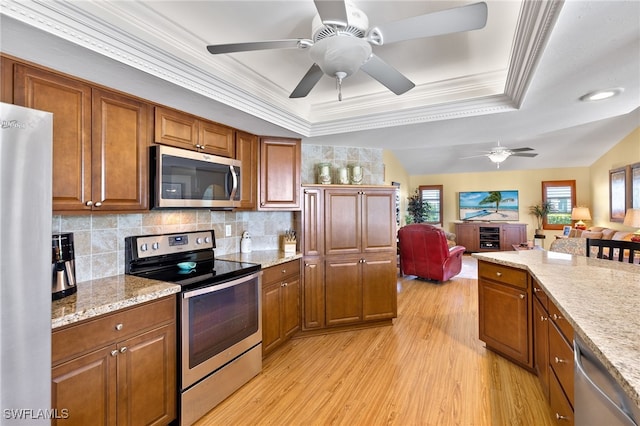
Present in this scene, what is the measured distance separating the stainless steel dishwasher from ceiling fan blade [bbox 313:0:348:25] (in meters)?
1.57

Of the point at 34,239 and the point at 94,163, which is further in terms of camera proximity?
the point at 94,163

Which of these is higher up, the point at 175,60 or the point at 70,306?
the point at 175,60

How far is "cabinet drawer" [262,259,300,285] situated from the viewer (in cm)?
256

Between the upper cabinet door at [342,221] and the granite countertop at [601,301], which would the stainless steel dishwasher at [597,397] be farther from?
the upper cabinet door at [342,221]

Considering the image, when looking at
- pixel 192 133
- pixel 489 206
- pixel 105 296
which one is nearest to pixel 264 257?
pixel 192 133

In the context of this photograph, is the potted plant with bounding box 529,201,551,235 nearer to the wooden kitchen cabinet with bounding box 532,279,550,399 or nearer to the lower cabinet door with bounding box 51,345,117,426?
the wooden kitchen cabinet with bounding box 532,279,550,399

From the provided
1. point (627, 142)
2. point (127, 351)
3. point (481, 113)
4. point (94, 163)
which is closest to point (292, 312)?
point (127, 351)

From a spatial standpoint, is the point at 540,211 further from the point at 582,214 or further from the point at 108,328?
the point at 108,328

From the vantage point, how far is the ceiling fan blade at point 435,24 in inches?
43.9

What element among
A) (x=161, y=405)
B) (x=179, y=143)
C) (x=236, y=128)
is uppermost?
(x=236, y=128)

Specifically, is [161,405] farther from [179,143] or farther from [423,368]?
[423,368]

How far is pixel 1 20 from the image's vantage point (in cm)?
119

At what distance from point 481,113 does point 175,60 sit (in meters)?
2.32

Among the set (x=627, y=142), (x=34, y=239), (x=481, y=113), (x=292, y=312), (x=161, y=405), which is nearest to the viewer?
(x=34, y=239)
